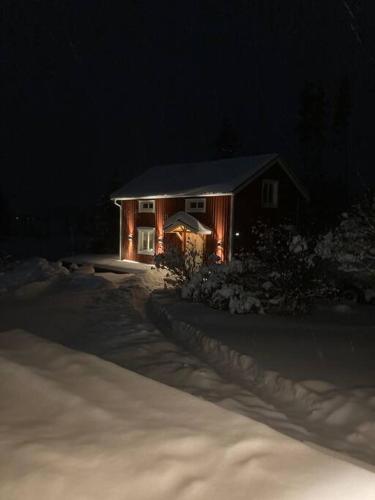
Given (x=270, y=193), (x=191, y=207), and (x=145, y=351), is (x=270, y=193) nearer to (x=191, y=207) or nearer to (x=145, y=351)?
(x=191, y=207)

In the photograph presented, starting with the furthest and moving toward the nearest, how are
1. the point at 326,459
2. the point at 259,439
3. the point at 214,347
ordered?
the point at 214,347 → the point at 259,439 → the point at 326,459

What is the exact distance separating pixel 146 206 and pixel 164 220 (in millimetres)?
2002

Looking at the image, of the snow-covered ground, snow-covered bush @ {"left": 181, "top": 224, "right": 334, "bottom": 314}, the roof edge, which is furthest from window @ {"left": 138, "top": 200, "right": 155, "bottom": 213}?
snow-covered bush @ {"left": 181, "top": 224, "right": 334, "bottom": 314}

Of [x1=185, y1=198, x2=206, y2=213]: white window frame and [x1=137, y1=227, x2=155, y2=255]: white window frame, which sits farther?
[x1=137, y1=227, x2=155, y2=255]: white window frame

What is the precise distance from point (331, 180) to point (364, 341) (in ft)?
105

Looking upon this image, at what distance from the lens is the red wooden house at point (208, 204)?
21484 millimetres

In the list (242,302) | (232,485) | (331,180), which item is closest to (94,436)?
(232,485)

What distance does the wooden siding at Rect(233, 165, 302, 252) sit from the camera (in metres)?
21.4

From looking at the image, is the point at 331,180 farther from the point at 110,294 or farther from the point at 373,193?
the point at 110,294

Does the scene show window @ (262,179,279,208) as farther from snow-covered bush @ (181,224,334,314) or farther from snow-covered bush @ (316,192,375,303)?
snow-covered bush @ (181,224,334,314)

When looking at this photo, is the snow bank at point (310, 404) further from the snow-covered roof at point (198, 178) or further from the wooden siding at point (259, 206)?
the snow-covered roof at point (198, 178)

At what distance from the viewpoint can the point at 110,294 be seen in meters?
15.7

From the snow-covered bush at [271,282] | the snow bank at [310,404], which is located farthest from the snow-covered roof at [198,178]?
the snow bank at [310,404]

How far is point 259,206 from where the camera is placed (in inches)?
880
